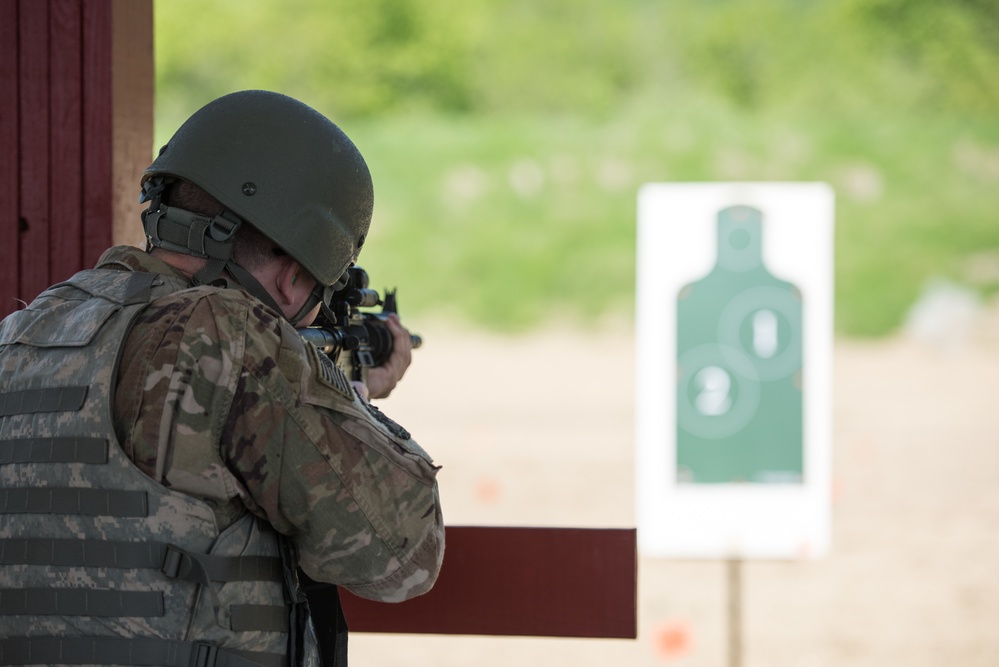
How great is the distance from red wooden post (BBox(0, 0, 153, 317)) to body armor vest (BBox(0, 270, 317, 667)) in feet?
2.02

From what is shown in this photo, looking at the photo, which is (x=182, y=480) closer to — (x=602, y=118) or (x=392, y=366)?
(x=392, y=366)

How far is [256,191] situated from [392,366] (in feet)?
1.67

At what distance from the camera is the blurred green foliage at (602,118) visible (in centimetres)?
1145

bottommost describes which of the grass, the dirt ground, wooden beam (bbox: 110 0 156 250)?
the dirt ground

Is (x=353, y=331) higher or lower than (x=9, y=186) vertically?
lower

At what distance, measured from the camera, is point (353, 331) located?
1.71 meters

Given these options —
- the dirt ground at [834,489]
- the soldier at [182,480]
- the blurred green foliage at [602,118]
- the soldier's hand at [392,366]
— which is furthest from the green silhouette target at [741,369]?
the soldier at [182,480]

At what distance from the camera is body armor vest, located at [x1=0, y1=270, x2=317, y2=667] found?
1.20 metres

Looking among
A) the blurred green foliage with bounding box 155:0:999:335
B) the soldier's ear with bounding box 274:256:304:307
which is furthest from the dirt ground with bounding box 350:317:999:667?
the soldier's ear with bounding box 274:256:304:307

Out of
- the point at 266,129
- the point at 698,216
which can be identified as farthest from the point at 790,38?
the point at 266,129

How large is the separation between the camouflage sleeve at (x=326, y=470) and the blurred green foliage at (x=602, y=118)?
9.83m

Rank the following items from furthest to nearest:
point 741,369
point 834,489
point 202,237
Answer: point 834,489 < point 741,369 < point 202,237

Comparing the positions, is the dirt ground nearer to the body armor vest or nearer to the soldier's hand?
the soldier's hand

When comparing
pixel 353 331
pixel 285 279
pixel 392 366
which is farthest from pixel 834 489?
pixel 285 279
